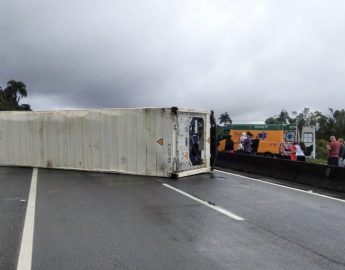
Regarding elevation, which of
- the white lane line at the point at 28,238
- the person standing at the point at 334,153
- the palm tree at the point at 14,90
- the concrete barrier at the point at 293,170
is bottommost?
the white lane line at the point at 28,238

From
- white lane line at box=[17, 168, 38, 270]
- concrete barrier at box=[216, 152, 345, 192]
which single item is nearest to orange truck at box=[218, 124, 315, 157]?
concrete barrier at box=[216, 152, 345, 192]

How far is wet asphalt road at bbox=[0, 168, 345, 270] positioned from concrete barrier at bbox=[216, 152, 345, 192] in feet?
6.25

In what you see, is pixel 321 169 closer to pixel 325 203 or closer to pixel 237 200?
pixel 325 203

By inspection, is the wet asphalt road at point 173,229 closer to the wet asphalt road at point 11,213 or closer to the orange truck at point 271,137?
the wet asphalt road at point 11,213

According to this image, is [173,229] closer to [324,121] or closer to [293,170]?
[293,170]

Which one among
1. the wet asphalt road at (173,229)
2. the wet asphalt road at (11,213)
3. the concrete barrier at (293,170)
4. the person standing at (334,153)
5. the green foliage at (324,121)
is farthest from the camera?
the green foliage at (324,121)

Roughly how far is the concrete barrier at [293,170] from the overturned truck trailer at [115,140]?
2284 mm

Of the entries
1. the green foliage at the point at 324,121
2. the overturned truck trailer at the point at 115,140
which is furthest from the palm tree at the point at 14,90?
the overturned truck trailer at the point at 115,140

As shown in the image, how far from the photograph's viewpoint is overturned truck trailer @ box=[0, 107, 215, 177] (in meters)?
16.2

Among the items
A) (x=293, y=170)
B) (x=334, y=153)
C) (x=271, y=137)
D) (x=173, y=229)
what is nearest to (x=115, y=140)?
(x=293, y=170)

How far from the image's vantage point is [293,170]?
53.4 ft

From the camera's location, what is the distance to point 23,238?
720 cm

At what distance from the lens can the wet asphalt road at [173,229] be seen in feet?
19.9

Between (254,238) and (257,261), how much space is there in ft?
4.12
